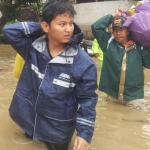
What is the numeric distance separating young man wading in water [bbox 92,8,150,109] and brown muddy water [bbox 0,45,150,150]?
0.72 feet

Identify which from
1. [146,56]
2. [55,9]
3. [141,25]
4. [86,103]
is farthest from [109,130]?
[55,9]

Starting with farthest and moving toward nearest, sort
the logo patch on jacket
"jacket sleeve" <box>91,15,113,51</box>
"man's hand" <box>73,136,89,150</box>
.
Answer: "jacket sleeve" <box>91,15,113,51</box> → the logo patch on jacket → "man's hand" <box>73,136,89,150</box>

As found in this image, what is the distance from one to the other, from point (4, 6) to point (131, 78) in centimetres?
673

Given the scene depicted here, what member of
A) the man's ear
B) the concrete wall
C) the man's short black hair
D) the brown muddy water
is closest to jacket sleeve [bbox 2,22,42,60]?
the man's ear

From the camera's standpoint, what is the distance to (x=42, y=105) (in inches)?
105

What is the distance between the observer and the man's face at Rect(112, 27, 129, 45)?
165 inches

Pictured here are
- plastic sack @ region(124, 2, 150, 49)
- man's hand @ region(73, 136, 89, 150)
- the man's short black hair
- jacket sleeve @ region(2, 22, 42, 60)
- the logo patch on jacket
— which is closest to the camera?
man's hand @ region(73, 136, 89, 150)

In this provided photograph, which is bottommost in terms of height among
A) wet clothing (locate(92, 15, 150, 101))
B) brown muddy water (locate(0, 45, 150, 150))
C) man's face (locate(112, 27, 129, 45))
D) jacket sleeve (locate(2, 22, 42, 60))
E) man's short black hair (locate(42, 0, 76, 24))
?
brown muddy water (locate(0, 45, 150, 150))

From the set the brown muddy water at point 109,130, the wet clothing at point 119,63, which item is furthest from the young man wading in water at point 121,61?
the brown muddy water at point 109,130

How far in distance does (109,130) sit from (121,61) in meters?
1.11

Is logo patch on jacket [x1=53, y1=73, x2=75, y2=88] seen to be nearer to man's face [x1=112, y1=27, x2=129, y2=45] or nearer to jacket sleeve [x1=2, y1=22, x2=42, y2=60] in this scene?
jacket sleeve [x1=2, y1=22, x2=42, y2=60]

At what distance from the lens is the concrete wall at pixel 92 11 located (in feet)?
39.7

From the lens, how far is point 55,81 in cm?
263

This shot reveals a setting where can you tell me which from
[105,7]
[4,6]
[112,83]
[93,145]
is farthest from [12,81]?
[105,7]
